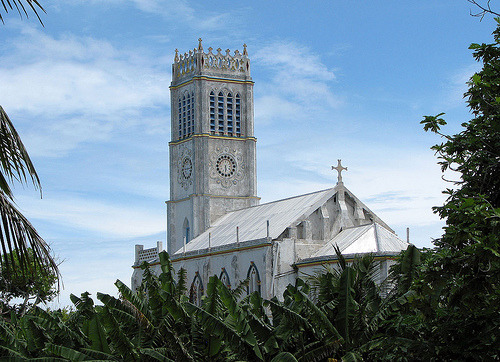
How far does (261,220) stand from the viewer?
202ft

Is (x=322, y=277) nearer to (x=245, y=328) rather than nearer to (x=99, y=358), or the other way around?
(x=245, y=328)

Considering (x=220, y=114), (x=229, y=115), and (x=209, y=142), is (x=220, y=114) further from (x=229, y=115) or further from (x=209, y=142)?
(x=209, y=142)

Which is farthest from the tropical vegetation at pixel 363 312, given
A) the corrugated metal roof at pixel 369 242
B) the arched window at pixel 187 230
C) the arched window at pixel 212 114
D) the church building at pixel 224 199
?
the arched window at pixel 212 114

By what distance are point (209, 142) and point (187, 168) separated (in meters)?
3.42

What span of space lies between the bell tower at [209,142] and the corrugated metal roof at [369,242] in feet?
73.3

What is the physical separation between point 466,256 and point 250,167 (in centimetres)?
6086

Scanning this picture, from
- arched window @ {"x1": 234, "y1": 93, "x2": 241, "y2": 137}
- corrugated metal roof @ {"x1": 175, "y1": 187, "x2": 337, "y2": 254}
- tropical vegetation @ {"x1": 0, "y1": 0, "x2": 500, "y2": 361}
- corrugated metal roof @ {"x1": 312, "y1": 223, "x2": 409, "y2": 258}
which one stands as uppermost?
arched window @ {"x1": 234, "y1": 93, "x2": 241, "y2": 137}

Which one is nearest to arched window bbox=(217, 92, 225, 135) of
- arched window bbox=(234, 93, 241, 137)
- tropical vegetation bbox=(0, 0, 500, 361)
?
arched window bbox=(234, 93, 241, 137)

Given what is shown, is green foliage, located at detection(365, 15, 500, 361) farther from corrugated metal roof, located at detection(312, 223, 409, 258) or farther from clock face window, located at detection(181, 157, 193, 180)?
clock face window, located at detection(181, 157, 193, 180)

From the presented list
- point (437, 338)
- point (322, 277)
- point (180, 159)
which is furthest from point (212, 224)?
point (437, 338)

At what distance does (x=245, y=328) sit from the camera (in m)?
23.3

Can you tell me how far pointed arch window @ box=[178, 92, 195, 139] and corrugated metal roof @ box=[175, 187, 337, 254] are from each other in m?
10.5

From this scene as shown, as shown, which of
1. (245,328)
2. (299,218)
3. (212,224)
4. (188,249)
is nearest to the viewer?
(245,328)

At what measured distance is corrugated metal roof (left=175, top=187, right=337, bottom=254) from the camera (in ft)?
187
